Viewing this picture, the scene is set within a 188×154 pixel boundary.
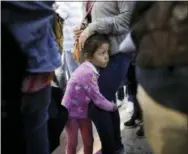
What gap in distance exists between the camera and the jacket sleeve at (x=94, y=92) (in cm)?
213

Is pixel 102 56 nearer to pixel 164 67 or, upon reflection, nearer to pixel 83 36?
pixel 83 36

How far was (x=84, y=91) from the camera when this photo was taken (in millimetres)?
2150

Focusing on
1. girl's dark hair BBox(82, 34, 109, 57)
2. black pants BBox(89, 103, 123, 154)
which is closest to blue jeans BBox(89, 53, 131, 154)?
black pants BBox(89, 103, 123, 154)

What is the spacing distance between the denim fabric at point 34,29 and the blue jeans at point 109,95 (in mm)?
825

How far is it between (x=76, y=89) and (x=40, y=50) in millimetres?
864

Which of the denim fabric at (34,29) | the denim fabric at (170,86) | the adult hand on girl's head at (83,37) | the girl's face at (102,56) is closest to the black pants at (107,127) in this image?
the girl's face at (102,56)

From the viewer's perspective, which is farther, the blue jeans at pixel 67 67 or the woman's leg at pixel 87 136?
the blue jeans at pixel 67 67

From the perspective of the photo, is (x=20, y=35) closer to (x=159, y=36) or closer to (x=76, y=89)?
(x=159, y=36)

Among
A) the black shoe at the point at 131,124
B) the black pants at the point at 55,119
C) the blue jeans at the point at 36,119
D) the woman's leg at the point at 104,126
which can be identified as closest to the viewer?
the blue jeans at the point at 36,119

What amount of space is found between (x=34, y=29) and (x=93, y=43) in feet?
2.85

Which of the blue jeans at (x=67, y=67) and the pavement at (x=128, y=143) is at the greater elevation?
the blue jeans at (x=67, y=67)

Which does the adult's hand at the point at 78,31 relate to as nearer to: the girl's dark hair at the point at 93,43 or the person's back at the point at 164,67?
the girl's dark hair at the point at 93,43

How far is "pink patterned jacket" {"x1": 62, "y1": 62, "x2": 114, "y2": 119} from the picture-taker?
2131 millimetres

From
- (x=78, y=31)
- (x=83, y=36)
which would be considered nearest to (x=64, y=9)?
(x=78, y=31)
